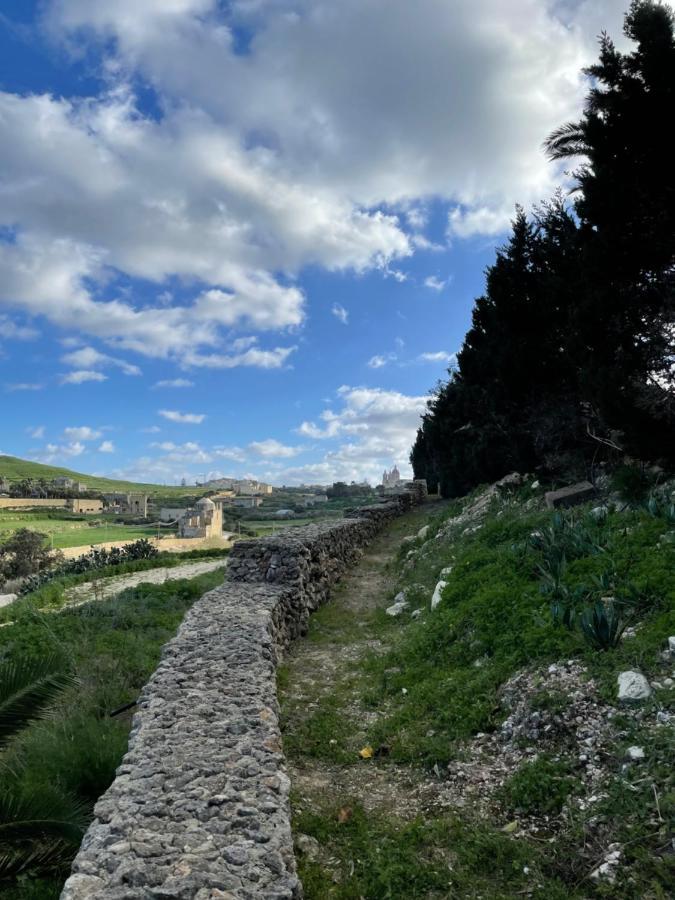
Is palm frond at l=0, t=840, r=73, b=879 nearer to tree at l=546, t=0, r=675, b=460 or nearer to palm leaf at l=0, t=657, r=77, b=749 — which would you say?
palm leaf at l=0, t=657, r=77, b=749

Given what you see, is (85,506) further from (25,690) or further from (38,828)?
(38,828)

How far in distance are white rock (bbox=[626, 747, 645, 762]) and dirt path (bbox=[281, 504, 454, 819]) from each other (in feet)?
4.64

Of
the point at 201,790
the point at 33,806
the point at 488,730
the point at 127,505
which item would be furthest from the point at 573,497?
the point at 127,505

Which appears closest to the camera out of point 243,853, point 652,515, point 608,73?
point 243,853

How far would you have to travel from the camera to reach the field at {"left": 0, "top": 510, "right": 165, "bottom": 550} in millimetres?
49250

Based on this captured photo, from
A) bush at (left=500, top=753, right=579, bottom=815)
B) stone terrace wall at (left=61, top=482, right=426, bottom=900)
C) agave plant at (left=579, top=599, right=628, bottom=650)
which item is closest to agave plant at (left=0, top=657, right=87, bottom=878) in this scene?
stone terrace wall at (left=61, top=482, right=426, bottom=900)

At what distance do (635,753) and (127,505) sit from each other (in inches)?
3852

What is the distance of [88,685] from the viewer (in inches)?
290

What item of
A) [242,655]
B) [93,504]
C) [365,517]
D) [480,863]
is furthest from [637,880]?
[93,504]

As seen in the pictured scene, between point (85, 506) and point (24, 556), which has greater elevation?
point (85, 506)

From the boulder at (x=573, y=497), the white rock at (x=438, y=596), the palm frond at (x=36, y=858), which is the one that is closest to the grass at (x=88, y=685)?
the palm frond at (x=36, y=858)

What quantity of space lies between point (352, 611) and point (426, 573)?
167 cm

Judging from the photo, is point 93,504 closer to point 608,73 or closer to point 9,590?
point 9,590

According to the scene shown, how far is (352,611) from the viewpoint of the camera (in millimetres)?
Answer: 10609
